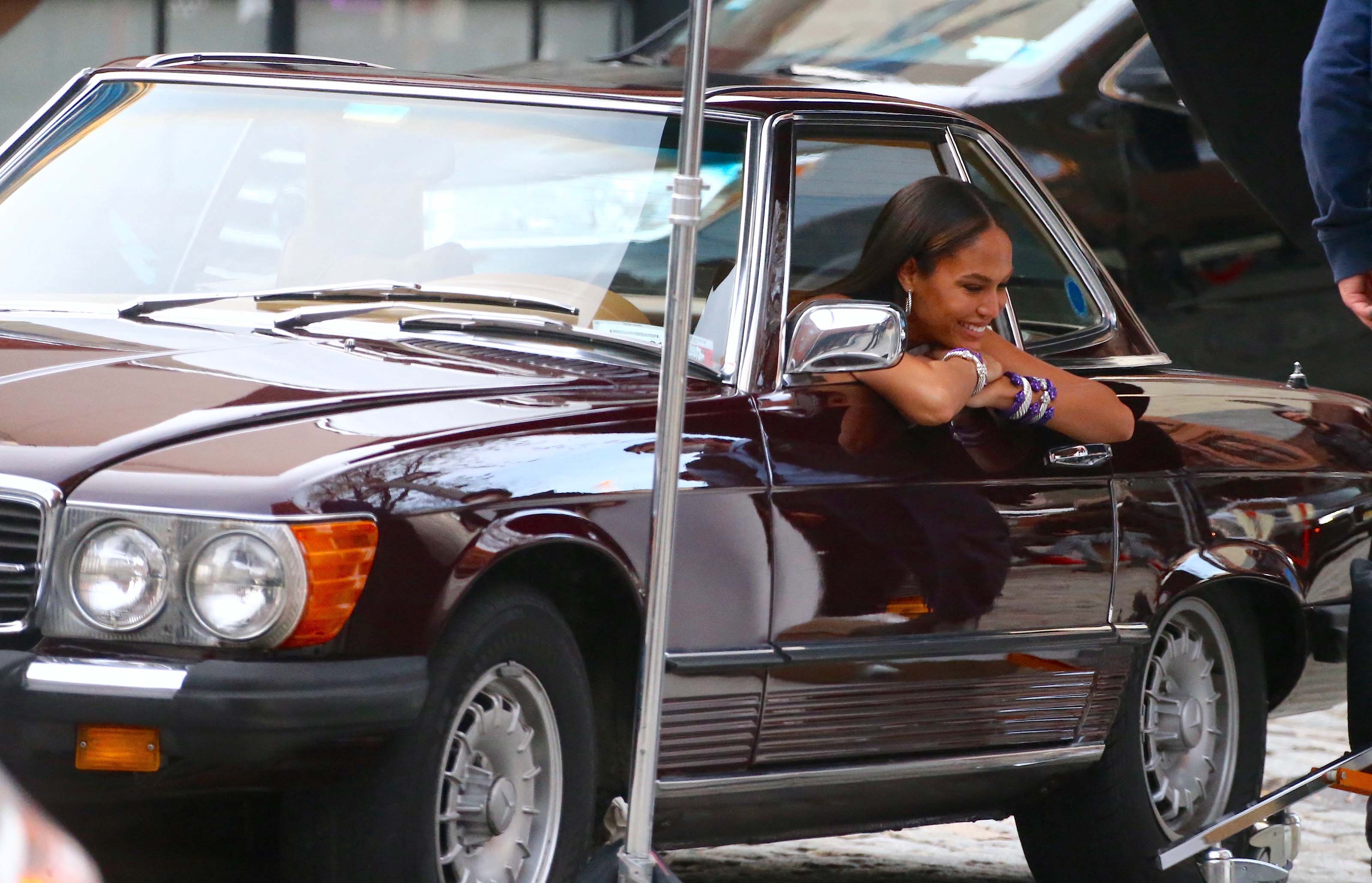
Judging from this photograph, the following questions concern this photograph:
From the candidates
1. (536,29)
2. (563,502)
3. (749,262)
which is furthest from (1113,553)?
(536,29)

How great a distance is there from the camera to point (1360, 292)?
3.95m

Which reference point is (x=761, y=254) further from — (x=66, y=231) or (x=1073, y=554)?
(x=66, y=231)

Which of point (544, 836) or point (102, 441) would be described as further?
point (544, 836)

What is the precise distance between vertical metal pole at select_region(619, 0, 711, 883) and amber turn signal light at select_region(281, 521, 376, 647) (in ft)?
1.42

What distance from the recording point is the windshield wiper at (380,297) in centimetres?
431

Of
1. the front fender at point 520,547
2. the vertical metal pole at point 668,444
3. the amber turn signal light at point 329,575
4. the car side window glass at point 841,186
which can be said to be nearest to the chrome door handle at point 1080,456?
the car side window glass at point 841,186

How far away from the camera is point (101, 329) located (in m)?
4.16

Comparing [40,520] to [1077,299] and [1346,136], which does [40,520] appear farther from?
[1077,299]

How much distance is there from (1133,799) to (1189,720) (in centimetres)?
30

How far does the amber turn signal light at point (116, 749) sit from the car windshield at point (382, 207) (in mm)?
1294

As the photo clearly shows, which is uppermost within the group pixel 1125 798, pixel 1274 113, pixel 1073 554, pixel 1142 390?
pixel 1274 113

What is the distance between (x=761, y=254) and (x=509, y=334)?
0.52 meters

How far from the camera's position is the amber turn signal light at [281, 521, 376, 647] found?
327 centimetres

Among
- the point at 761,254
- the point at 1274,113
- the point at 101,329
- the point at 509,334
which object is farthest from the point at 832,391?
the point at 1274,113
